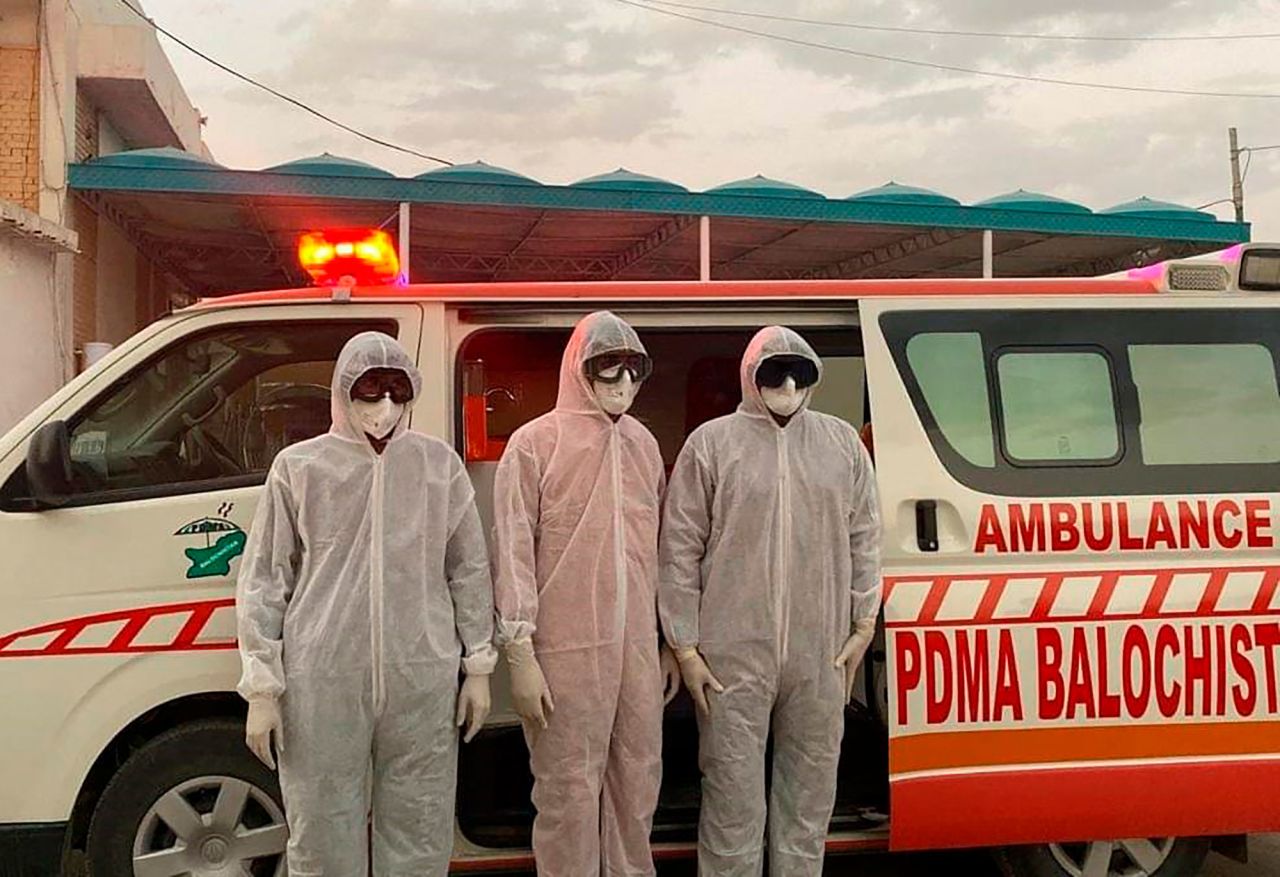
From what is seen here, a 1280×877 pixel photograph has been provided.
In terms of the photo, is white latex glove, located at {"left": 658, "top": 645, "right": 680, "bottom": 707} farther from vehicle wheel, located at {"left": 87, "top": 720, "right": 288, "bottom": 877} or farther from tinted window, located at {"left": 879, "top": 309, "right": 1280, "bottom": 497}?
vehicle wheel, located at {"left": 87, "top": 720, "right": 288, "bottom": 877}

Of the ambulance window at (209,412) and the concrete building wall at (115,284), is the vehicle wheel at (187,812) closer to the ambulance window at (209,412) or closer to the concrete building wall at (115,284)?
the ambulance window at (209,412)

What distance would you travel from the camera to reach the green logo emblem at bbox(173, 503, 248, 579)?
314 centimetres

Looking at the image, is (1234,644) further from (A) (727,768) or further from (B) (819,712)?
(A) (727,768)

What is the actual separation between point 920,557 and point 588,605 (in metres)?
1.09

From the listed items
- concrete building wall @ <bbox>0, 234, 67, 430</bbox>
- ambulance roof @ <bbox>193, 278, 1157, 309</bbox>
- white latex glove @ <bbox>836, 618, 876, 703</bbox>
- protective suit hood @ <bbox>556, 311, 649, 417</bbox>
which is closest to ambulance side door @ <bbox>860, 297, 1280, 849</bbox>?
white latex glove @ <bbox>836, 618, 876, 703</bbox>

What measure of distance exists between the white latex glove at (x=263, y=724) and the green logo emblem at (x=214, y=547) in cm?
60

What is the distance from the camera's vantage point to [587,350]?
3.06 m

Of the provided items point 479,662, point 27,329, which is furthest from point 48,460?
point 27,329

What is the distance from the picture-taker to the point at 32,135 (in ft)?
32.6

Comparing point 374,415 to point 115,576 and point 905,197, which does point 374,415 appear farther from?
point 905,197

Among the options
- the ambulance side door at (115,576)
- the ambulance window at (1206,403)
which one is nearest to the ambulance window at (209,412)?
the ambulance side door at (115,576)

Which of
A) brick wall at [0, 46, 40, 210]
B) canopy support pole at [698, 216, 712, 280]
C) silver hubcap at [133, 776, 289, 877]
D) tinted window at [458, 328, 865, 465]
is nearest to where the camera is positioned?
silver hubcap at [133, 776, 289, 877]

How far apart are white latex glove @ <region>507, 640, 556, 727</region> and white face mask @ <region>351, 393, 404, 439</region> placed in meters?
0.69

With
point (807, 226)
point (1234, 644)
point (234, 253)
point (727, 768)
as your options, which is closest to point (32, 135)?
point (234, 253)
